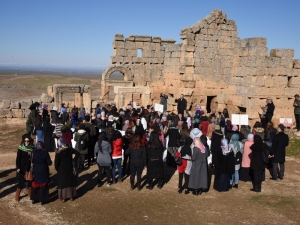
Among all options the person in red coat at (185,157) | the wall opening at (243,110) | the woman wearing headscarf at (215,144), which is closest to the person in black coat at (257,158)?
the woman wearing headscarf at (215,144)

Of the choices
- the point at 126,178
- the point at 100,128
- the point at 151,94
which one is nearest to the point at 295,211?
the point at 126,178

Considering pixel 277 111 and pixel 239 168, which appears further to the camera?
pixel 277 111

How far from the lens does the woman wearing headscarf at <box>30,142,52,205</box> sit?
304 inches

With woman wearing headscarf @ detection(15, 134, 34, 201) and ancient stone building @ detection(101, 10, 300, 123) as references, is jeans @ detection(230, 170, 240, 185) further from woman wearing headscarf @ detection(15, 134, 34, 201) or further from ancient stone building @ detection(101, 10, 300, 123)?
ancient stone building @ detection(101, 10, 300, 123)

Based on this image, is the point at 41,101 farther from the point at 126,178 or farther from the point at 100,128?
the point at 126,178

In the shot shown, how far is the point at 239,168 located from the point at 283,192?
1.34 metres

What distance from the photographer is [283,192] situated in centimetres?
912

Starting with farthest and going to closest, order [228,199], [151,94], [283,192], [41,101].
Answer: [151,94] < [41,101] < [283,192] < [228,199]

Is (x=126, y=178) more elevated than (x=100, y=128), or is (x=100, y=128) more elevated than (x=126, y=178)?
(x=100, y=128)

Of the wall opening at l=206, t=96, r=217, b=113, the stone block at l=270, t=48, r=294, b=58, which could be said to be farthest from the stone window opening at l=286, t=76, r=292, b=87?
the wall opening at l=206, t=96, r=217, b=113

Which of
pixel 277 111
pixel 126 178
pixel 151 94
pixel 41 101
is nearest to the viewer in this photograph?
pixel 126 178

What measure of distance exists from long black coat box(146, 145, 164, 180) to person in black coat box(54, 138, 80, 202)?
2.05 m

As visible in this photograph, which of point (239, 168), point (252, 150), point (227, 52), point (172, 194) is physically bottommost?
point (172, 194)

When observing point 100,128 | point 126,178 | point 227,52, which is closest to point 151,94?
point 227,52
